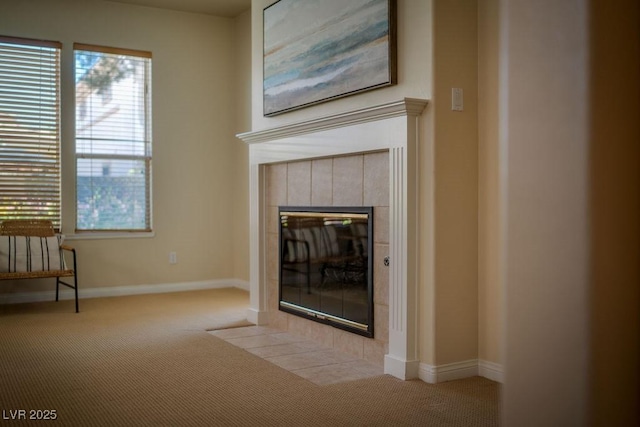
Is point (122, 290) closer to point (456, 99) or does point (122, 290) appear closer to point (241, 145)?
point (241, 145)

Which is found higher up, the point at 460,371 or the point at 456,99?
the point at 456,99

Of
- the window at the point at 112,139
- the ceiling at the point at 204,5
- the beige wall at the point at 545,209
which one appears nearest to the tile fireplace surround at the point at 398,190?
the beige wall at the point at 545,209

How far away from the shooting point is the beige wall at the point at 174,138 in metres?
5.59

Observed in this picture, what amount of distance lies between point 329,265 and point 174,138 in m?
2.92

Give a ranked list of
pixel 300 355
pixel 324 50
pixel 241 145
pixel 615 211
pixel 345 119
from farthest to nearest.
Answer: pixel 241 145 → pixel 324 50 → pixel 300 355 → pixel 345 119 → pixel 615 211

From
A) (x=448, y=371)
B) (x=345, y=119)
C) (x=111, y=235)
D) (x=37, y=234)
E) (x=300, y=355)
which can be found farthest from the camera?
(x=111, y=235)

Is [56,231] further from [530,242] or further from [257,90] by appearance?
[530,242]

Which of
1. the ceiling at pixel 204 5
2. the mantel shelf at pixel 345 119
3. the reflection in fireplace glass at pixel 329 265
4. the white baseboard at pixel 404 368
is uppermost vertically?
the ceiling at pixel 204 5

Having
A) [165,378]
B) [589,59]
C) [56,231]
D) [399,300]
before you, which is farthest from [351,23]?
[56,231]

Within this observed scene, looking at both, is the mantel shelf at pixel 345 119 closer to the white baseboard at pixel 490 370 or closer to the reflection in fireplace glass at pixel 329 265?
the reflection in fireplace glass at pixel 329 265

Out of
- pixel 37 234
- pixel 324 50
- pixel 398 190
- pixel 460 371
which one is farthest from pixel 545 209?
pixel 37 234

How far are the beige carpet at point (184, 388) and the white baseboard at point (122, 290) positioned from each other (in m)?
1.13

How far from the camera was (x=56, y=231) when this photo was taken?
5566 millimetres

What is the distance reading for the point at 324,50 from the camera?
12.5 feet
